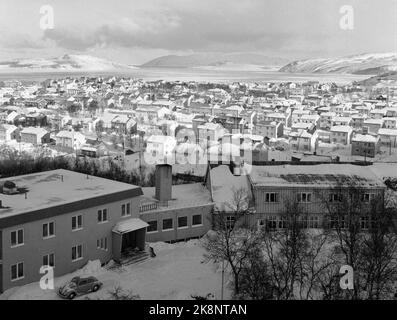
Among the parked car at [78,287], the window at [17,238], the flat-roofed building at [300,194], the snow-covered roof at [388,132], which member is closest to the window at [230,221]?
the flat-roofed building at [300,194]

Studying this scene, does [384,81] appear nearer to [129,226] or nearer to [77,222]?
[129,226]

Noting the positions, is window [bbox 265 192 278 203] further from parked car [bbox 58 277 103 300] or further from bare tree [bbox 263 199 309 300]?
parked car [bbox 58 277 103 300]

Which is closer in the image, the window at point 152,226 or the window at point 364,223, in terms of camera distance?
the window at point 364,223

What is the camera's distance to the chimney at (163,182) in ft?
24.4

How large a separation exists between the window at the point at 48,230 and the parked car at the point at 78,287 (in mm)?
673

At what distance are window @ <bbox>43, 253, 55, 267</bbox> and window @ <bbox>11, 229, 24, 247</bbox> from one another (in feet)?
1.13

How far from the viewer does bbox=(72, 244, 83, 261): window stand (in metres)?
6.05

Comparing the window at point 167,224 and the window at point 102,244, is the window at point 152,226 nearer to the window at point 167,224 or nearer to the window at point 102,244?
the window at point 167,224

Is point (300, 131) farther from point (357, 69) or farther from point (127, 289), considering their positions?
point (357, 69)

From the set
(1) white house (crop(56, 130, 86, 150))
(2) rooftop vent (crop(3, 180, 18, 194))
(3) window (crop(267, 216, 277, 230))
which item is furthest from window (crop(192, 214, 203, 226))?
(1) white house (crop(56, 130, 86, 150))

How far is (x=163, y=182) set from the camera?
24.5 ft

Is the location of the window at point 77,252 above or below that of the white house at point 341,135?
below

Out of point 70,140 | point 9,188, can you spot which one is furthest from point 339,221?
point 70,140
